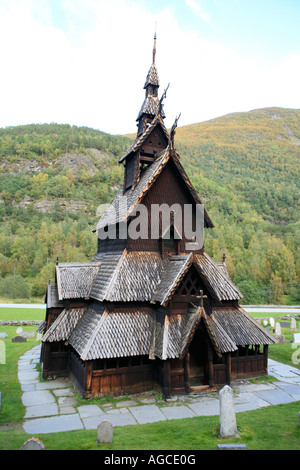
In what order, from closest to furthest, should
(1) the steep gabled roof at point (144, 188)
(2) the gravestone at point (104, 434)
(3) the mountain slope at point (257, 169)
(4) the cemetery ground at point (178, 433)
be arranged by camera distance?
(4) the cemetery ground at point (178, 433), (2) the gravestone at point (104, 434), (1) the steep gabled roof at point (144, 188), (3) the mountain slope at point (257, 169)

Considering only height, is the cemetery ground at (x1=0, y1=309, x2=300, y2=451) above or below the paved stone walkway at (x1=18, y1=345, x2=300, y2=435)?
above

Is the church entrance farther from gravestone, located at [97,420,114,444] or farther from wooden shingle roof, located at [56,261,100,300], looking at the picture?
gravestone, located at [97,420,114,444]

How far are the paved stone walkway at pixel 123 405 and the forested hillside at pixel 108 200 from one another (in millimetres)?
41971

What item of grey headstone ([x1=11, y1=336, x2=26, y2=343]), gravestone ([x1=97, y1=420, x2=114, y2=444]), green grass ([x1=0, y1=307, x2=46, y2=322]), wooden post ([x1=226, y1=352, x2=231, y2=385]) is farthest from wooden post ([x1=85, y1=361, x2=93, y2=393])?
green grass ([x1=0, y1=307, x2=46, y2=322])

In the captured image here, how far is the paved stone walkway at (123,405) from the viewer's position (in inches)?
395

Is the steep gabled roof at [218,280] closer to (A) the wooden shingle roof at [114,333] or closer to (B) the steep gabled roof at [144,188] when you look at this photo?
(B) the steep gabled roof at [144,188]

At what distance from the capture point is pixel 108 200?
130 metres

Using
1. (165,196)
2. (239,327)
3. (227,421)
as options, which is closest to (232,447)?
(227,421)

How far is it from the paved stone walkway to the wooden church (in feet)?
1.85

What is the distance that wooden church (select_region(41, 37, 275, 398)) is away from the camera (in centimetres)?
1220

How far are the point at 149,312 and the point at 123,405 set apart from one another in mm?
3771

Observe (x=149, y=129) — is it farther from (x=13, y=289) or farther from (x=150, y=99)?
Result: (x=13, y=289)

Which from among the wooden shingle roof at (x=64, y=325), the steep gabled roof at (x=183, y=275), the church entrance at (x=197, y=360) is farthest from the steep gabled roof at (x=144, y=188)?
the church entrance at (x=197, y=360)
